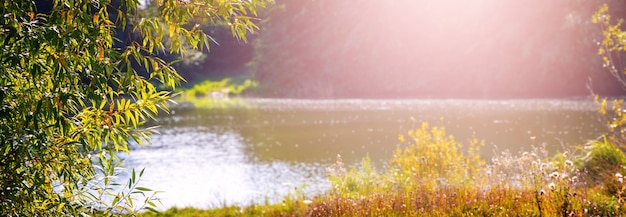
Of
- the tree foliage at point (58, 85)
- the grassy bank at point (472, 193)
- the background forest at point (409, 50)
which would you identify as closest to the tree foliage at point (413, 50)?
the background forest at point (409, 50)

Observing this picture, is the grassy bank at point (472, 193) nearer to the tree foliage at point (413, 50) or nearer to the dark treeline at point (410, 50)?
the dark treeline at point (410, 50)

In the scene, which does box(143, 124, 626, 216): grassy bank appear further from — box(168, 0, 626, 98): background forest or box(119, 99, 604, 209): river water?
box(168, 0, 626, 98): background forest

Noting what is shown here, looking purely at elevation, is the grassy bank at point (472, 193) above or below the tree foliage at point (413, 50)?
below

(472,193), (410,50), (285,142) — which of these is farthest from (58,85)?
(410,50)

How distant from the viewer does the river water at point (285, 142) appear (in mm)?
17250

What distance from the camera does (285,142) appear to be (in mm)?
27547

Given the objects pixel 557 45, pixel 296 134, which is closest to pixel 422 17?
pixel 557 45

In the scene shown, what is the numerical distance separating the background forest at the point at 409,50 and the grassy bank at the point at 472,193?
53919 millimetres

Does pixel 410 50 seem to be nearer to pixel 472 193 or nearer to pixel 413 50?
pixel 413 50

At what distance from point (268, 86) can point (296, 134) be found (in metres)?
47.5

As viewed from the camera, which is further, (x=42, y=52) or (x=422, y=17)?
(x=422, y=17)

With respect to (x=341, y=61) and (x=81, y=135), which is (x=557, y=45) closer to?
(x=341, y=61)

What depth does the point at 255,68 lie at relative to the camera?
257ft

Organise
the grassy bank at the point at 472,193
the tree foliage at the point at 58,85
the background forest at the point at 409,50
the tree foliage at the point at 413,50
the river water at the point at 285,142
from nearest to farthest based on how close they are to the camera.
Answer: the tree foliage at the point at 58,85 < the grassy bank at the point at 472,193 < the river water at the point at 285,142 < the tree foliage at the point at 413,50 < the background forest at the point at 409,50
